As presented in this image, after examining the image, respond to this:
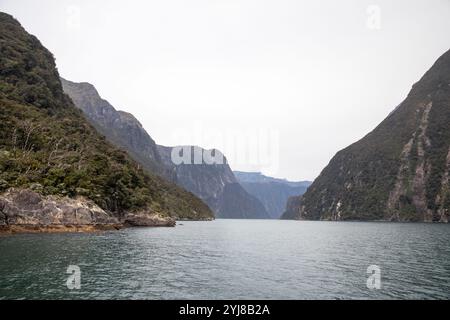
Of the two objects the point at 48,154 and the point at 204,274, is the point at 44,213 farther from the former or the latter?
the point at 204,274

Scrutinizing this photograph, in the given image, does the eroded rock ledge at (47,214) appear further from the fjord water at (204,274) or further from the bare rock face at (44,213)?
the fjord water at (204,274)

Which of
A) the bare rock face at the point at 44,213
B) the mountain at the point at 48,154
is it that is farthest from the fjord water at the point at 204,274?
the mountain at the point at 48,154

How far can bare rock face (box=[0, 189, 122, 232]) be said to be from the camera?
248 feet

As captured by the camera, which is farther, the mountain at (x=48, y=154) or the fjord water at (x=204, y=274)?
the mountain at (x=48, y=154)

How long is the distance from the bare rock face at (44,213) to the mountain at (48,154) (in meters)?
0.22

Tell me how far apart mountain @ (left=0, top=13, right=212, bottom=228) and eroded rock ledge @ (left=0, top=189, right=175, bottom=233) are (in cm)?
22

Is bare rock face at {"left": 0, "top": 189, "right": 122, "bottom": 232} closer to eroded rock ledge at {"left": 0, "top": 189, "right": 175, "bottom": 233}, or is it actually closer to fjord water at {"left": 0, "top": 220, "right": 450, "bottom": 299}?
eroded rock ledge at {"left": 0, "top": 189, "right": 175, "bottom": 233}

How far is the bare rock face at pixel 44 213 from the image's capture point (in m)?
75.7

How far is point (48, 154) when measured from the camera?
104 m

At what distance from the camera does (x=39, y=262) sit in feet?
132

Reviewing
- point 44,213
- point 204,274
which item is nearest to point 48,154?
point 44,213

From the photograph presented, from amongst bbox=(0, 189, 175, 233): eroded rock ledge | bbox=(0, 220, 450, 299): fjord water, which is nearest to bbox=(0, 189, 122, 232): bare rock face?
bbox=(0, 189, 175, 233): eroded rock ledge
